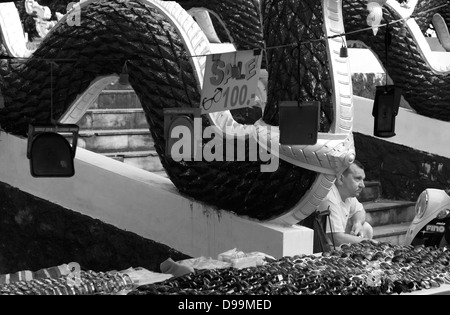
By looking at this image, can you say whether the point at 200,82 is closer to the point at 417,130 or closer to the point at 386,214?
the point at 386,214

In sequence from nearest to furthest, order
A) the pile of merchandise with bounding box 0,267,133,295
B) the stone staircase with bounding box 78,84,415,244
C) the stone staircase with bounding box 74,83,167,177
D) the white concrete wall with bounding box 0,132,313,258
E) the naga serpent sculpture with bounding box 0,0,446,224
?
1. the pile of merchandise with bounding box 0,267,133,295
2. the naga serpent sculpture with bounding box 0,0,446,224
3. the white concrete wall with bounding box 0,132,313,258
4. the stone staircase with bounding box 78,84,415,244
5. the stone staircase with bounding box 74,83,167,177

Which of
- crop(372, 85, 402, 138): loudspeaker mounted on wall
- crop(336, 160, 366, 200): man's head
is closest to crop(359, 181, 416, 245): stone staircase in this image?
crop(336, 160, 366, 200): man's head

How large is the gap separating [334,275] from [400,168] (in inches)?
284

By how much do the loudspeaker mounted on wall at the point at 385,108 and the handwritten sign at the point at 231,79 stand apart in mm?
1191

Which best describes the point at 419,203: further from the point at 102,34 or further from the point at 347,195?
the point at 102,34

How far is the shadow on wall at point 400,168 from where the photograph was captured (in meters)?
15.3

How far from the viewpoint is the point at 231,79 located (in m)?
9.90

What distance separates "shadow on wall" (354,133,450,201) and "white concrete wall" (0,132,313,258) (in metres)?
4.17

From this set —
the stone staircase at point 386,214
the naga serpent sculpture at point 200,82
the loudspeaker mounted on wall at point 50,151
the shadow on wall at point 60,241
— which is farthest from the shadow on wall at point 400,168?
the loudspeaker mounted on wall at point 50,151

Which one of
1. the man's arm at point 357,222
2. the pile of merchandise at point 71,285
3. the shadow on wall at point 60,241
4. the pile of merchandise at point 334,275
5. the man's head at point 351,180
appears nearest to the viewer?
the pile of merchandise at point 71,285

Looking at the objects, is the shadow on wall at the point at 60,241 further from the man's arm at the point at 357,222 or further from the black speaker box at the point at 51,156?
the black speaker box at the point at 51,156

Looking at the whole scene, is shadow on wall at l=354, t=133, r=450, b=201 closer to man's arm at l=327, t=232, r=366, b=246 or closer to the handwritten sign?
man's arm at l=327, t=232, r=366, b=246

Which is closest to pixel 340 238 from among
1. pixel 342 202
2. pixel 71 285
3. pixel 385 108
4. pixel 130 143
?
pixel 342 202

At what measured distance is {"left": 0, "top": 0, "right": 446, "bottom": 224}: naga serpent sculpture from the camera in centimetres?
1078
